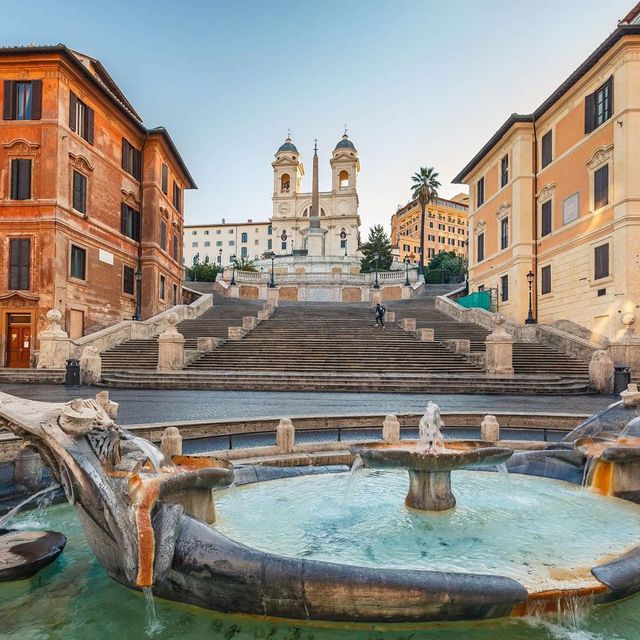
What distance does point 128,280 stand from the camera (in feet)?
A: 102

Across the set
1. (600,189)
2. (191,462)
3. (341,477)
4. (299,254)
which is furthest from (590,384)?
(299,254)

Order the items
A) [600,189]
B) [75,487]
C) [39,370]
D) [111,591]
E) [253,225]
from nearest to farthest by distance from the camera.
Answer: [75,487] → [111,591] → [39,370] → [600,189] → [253,225]

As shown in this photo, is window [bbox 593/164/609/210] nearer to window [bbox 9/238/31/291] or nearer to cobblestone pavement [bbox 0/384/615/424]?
cobblestone pavement [bbox 0/384/615/424]

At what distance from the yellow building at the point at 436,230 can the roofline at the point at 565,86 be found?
253 ft

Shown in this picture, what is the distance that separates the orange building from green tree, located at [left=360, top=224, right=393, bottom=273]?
133ft

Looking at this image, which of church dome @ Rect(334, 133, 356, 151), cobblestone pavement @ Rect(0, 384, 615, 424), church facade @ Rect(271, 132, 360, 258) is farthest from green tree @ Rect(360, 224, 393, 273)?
cobblestone pavement @ Rect(0, 384, 615, 424)

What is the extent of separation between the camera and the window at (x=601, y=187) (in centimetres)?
2330

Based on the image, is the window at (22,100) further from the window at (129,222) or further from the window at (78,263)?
the window at (129,222)

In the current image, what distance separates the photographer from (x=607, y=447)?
5.96m

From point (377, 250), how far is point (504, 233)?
43.0m

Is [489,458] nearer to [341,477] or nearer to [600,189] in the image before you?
Answer: [341,477]

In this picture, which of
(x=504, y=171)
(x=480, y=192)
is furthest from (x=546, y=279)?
(x=480, y=192)

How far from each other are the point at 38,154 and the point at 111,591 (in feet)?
87.3

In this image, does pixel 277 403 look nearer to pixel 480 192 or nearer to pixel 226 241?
pixel 480 192
